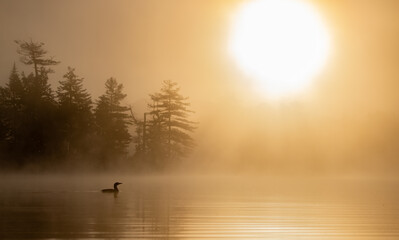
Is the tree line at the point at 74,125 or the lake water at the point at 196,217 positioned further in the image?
the tree line at the point at 74,125

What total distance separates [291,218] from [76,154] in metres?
41.7

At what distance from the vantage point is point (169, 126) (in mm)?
66000

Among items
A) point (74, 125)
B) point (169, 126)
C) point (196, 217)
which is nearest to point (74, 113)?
point (74, 125)

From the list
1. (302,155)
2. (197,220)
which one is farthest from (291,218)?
(302,155)

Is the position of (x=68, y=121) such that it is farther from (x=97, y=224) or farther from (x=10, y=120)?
(x=97, y=224)

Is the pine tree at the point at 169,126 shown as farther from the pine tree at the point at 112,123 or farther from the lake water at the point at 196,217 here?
the lake water at the point at 196,217

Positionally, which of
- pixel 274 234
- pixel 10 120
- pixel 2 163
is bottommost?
pixel 274 234

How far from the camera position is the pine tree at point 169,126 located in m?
64.6

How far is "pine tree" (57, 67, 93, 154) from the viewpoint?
5956 centimetres

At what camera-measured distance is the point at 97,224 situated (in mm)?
17734

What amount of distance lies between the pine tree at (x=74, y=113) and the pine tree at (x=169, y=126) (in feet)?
23.3

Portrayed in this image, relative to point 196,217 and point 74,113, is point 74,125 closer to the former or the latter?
point 74,113

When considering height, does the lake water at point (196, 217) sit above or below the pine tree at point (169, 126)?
below

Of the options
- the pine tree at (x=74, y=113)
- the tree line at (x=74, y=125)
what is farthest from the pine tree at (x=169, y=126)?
the pine tree at (x=74, y=113)
